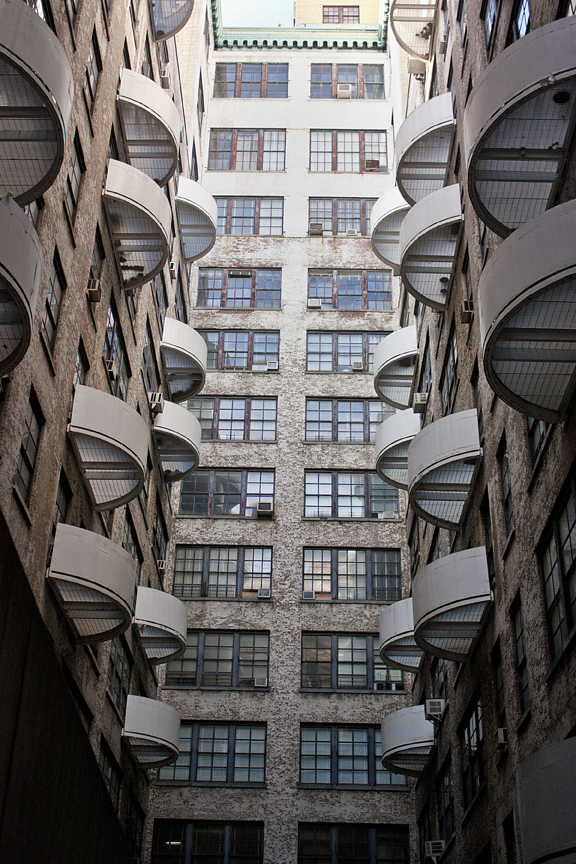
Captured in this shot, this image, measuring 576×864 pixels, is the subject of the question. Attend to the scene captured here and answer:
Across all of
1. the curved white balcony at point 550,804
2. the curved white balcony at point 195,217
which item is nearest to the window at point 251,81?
the curved white balcony at point 195,217

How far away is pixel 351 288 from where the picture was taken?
49.6 meters

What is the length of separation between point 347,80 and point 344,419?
22768mm

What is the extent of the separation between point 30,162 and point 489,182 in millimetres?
8686

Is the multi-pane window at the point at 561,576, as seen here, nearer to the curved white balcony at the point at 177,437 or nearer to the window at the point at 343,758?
the curved white balcony at the point at 177,437

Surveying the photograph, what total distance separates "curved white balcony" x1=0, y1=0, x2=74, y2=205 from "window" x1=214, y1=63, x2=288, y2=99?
39947 mm

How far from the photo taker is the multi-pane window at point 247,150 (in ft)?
177

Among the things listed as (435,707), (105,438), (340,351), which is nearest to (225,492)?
(340,351)

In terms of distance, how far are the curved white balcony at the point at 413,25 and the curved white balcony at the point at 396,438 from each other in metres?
14.2

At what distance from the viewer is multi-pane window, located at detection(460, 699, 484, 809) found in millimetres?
24266

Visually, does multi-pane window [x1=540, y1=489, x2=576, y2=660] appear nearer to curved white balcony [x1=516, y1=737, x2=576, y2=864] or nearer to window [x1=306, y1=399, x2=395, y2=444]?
curved white balcony [x1=516, y1=737, x2=576, y2=864]

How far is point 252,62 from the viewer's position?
→ 190 ft

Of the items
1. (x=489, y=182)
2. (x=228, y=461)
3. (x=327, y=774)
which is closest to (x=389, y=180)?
(x=228, y=461)

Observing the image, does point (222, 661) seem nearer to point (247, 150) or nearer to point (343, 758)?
point (343, 758)

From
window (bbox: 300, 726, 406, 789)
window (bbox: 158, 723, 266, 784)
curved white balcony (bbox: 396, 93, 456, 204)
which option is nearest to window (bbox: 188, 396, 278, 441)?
window (bbox: 158, 723, 266, 784)
